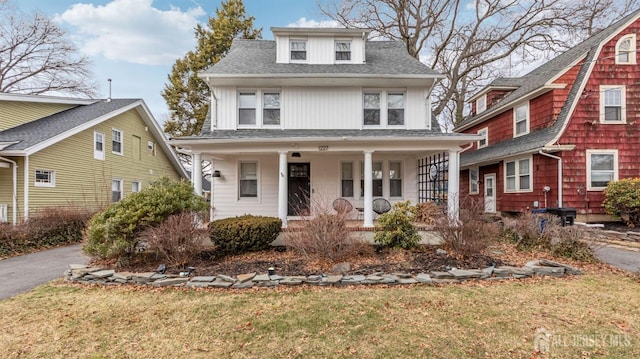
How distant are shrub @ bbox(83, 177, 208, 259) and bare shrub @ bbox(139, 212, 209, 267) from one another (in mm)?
193

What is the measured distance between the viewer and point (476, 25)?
19.3 m

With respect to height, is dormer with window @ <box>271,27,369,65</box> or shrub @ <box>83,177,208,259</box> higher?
dormer with window @ <box>271,27,369,65</box>

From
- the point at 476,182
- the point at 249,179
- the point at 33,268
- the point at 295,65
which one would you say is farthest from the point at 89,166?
the point at 476,182

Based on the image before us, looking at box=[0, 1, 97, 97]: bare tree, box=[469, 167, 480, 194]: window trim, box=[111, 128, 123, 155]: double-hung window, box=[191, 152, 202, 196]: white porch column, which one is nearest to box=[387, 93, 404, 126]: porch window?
box=[191, 152, 202, 196]: white porch column

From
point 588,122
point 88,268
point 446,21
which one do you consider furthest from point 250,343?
point 446,21

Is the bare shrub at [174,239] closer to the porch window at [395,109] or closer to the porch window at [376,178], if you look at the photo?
the porch window at [376,178]

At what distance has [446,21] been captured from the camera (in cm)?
1945

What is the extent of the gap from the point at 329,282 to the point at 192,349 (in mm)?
2418

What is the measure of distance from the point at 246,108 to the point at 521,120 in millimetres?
11717

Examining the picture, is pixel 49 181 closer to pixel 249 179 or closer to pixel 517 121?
pixel 249 179

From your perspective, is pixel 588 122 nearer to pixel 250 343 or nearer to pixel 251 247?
pixel 251 247

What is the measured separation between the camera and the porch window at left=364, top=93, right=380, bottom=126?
9797 millimetres

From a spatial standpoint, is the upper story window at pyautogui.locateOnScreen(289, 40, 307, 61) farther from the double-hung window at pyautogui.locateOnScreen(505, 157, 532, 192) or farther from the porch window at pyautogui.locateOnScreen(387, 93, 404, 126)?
the double-hung window at pyautogui.locateOnScreen(505, 157, 532, 192)

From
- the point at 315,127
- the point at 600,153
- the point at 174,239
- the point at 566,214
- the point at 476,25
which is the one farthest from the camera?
the point at 476,25
